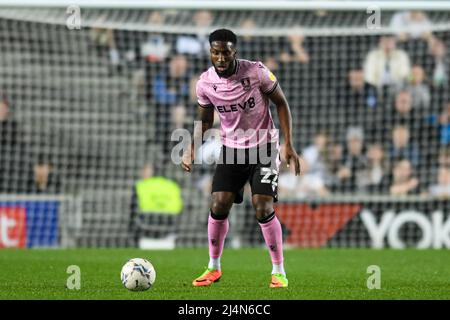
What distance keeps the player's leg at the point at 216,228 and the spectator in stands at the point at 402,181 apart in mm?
6721

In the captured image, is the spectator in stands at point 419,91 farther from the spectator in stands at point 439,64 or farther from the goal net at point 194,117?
the spectator in stands at point 439,64

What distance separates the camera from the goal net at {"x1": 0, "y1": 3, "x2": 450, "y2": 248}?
14531 millimetres

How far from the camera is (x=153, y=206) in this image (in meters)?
15.1

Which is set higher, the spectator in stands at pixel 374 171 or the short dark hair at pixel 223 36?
the short dark hair at pixel 223 36

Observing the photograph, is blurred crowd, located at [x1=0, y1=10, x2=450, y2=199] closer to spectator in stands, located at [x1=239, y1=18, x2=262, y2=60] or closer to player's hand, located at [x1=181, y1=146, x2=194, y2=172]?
spectator in stands, located at [x1=239, y1=18, x2=262, y2=60]

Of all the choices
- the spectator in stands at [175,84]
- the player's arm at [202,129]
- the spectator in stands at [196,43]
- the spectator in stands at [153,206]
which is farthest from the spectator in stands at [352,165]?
the player's arm at [202,129]

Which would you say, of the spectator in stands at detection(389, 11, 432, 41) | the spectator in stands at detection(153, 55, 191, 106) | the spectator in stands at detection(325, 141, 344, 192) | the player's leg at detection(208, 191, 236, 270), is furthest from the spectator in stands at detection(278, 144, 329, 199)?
the player's leg at detection(208, 191, 236, 270)

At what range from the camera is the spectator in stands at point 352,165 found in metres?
15.4

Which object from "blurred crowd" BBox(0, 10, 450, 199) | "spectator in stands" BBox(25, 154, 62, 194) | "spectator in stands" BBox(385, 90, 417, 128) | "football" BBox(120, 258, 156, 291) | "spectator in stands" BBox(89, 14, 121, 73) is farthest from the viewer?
"spectator in stands" BBox(89, 14, 121, 73)

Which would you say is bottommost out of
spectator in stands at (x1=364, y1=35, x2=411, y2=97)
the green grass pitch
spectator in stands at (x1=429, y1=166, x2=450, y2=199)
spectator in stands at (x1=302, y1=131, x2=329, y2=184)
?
the green grass pitch

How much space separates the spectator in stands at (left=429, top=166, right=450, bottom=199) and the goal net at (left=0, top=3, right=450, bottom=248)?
3 centimetres


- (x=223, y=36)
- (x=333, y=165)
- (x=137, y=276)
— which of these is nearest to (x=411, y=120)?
(x=333, y=165)
